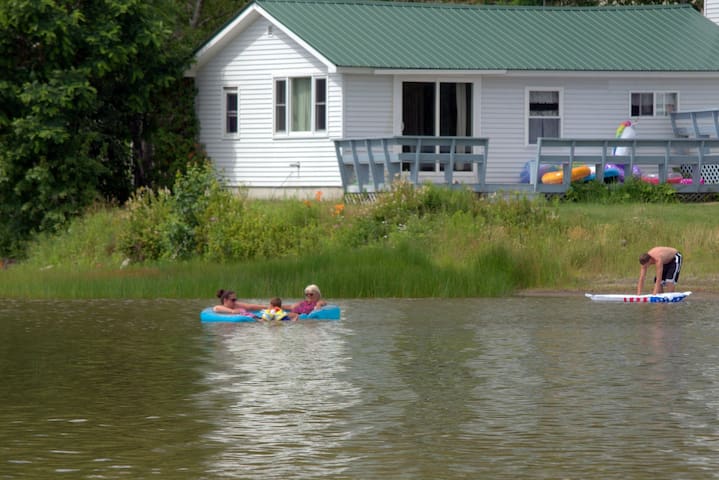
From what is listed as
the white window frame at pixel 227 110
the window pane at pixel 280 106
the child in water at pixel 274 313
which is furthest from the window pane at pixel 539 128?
the child in water at pixel 274 313

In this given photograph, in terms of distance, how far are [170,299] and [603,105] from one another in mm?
17172

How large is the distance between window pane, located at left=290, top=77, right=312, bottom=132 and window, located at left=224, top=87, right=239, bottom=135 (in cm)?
217

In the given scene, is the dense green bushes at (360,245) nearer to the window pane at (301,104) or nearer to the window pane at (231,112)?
the window pane at (301,104)

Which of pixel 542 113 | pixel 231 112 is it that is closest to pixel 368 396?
pixel 542 113

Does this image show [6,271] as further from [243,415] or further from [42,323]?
[243,415]

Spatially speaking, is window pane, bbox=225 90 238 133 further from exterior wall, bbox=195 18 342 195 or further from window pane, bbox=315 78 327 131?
window pane, bbox=315 78 327 131

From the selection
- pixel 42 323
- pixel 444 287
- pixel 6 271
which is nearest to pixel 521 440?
pixel 42 323

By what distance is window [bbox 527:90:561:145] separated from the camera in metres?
40.4

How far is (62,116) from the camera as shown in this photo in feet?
122

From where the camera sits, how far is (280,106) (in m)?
40.8

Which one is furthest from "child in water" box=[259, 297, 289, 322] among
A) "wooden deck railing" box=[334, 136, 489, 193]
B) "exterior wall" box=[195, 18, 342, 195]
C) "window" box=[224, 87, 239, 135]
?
"window" box=[224, 87, 239, 135]

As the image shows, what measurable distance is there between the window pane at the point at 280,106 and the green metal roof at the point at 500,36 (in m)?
1.88

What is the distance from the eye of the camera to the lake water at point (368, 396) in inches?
471

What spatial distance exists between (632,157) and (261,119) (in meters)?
10.6
